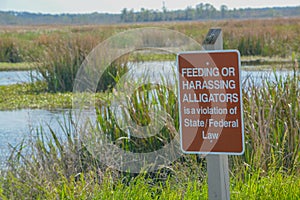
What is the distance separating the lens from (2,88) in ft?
42.9

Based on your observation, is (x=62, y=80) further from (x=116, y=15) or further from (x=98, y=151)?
(x=116, y=15)

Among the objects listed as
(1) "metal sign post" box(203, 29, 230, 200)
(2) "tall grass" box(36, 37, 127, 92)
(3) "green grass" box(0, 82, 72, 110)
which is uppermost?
(1) "metal sign post" box(203, 29, 230, 200)

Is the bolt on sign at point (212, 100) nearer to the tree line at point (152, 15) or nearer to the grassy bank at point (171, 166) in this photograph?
the grassy bank at point (171, 166)

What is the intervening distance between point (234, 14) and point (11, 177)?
266 feet

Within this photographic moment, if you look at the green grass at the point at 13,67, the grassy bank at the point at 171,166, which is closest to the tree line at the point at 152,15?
the green grass at the point at 13,67

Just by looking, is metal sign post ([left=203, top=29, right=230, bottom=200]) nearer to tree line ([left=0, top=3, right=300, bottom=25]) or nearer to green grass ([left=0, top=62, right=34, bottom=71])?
green grass ([left=0, top=62, right=34, bottom=71])

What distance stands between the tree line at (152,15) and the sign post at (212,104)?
71.3m

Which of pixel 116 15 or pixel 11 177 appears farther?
pixel 116 15

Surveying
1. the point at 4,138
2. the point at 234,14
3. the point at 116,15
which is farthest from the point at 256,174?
the point at 116,15

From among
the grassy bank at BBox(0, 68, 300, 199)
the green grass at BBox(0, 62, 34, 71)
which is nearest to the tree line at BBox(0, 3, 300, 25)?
the green grass at BBox(0, 62, 34, 71)

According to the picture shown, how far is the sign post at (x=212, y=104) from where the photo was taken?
9.52 feet

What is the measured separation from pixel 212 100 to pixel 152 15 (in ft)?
256

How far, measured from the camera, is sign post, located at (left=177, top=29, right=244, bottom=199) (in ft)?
9.52

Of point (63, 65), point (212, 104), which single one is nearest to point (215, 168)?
point (212, 104)
